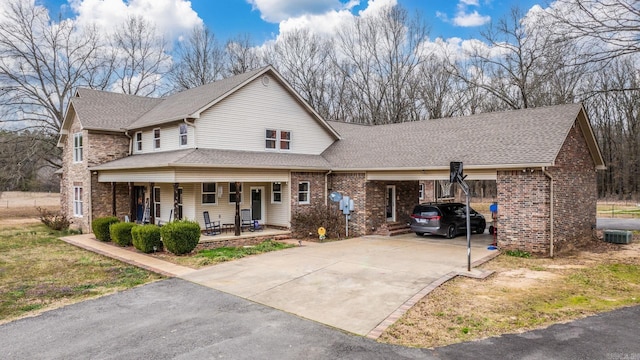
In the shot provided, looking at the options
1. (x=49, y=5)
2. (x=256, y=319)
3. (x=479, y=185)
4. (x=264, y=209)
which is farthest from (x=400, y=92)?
(x=256, y=319)

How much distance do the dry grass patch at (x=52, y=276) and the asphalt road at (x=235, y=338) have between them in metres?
1.04

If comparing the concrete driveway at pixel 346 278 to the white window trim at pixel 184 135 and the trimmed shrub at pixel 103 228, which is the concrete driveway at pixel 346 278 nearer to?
the white window trim at pixel 184 135

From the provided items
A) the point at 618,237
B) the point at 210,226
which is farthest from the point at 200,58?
the point at 618,237

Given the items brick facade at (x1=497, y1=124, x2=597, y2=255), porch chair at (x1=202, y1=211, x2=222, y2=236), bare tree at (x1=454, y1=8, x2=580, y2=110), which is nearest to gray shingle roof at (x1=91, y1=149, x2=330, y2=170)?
porch chair at (x1=202, y1=211, x2=222, y2=236)

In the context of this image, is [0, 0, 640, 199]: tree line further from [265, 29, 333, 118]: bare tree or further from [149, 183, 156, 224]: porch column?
[149, 183, 156, 224]: porch column

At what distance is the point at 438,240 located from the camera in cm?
1659

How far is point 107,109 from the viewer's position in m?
21.5

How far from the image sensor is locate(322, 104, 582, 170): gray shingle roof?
13.8 meters

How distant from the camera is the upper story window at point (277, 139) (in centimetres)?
1894

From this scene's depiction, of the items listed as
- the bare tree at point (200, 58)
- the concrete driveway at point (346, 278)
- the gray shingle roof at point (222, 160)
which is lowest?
the concrete driveway at point (346, 278)

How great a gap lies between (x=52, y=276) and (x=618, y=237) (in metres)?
20.2

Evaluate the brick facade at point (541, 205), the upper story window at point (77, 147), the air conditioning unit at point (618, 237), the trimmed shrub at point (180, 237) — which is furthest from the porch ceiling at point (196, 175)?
the air conditioning unit at point (618, 237)

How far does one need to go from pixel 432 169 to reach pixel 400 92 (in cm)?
2789

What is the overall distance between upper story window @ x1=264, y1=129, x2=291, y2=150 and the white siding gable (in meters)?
0.20
